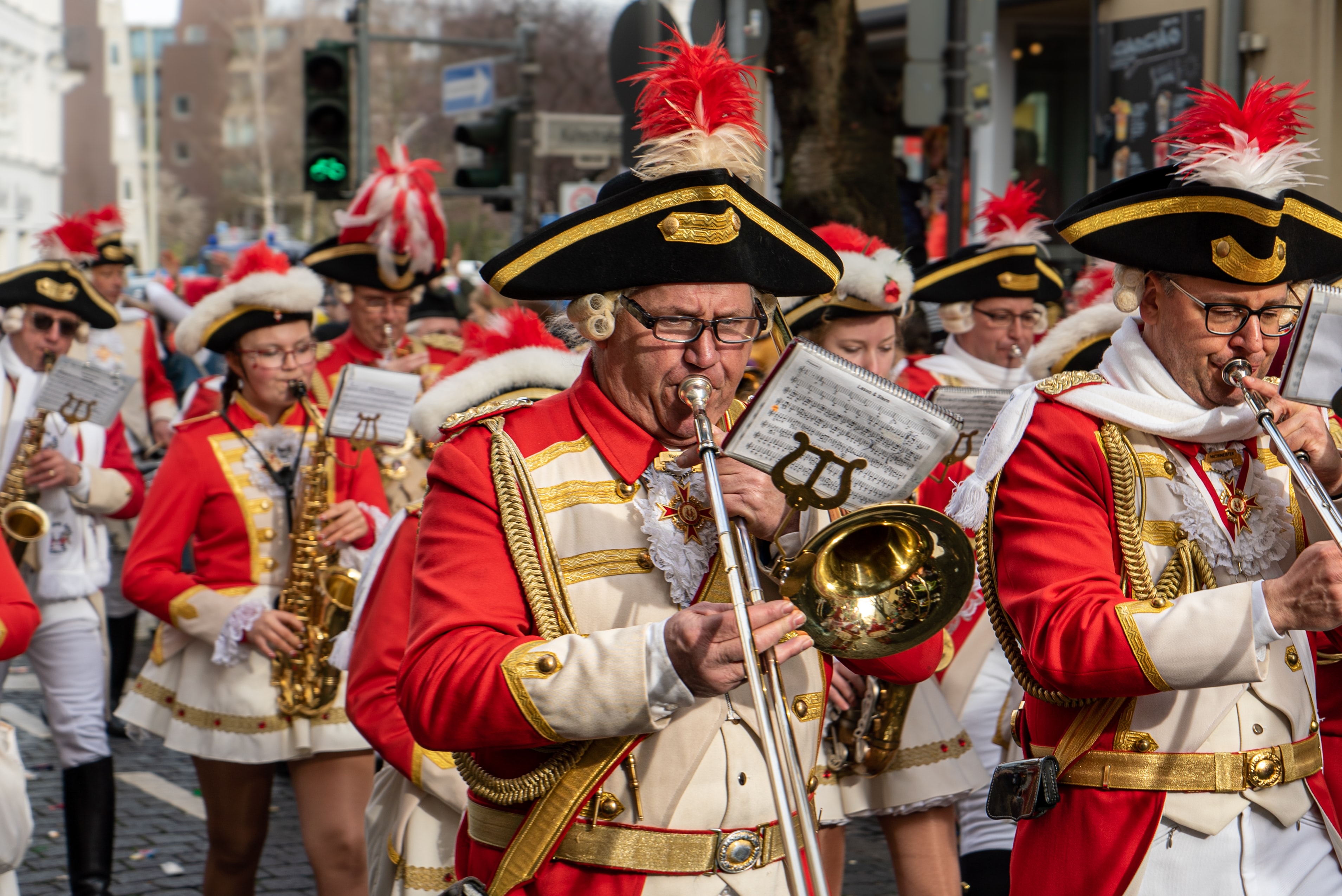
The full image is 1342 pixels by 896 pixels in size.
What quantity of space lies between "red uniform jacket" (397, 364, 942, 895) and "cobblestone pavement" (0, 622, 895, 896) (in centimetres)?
343

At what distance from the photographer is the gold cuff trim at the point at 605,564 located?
281 cm

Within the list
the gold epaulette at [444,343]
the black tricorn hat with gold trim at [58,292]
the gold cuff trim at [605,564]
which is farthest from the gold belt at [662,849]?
the gold epaulette at [444,343]

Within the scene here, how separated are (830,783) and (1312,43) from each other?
319 inches

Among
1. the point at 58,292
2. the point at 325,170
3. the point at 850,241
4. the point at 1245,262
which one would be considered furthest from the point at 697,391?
the point at 325,170

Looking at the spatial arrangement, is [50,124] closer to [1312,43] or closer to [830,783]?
[1312,43]

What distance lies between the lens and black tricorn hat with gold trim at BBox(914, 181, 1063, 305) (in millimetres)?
6809

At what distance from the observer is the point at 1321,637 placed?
3330 millimetres

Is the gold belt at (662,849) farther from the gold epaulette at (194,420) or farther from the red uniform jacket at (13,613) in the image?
the gold epaulette at (194,420)

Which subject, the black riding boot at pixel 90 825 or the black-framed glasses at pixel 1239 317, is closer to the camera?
the black-framed glasses at pixel 1239 317

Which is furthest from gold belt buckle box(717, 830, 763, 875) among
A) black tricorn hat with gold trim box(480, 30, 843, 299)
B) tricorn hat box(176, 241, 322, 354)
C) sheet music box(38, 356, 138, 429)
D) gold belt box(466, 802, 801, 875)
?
sheet music box(38, 356, 138, 429)

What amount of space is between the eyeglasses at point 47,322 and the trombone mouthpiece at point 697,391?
4816 mm

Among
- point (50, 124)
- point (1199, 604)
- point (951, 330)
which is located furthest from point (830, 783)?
point (50, 124)

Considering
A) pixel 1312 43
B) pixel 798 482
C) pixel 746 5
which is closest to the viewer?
pixel 798 482

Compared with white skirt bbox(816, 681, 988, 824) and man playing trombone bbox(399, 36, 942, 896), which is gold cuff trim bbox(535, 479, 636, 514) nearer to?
man playing trombone bbox(399, 36, 942, 896)
